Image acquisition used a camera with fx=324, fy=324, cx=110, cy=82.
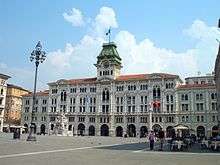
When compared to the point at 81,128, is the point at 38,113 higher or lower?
higher

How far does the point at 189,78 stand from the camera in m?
122

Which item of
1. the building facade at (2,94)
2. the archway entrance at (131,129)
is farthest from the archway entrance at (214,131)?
the building facade at (2,94)

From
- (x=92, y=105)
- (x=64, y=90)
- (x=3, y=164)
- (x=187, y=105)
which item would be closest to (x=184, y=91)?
(x=187, y=105)

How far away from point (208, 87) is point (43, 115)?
57524mm

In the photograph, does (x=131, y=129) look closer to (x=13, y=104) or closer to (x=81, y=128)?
(x=81, y=128)

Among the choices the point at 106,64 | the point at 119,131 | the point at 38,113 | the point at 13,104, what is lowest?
the point at 119,131

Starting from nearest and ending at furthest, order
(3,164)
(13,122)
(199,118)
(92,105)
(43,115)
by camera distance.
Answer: (3,164) < (199,118) < (92,105) < (43,115) < (13,122)

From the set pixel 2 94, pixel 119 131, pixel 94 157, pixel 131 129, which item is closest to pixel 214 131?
pixel 131 129

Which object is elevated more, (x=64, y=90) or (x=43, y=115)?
(x=64, y=90)

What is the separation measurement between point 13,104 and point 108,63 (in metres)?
46.9

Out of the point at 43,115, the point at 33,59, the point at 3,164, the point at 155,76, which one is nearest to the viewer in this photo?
the point at 3,164

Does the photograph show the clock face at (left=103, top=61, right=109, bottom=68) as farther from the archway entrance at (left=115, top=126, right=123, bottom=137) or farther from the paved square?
the paved square

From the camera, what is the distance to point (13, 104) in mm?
131375

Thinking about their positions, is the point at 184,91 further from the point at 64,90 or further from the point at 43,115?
the point at 43,115
